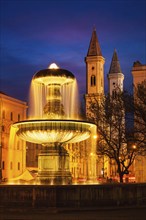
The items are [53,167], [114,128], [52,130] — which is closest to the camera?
[52,130]

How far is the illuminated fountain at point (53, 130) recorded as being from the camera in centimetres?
1919

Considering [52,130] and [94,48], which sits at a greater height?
[94,48]

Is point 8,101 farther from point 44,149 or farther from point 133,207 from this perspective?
point 133,207

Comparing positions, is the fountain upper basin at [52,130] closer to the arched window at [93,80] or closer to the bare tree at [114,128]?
the bare tree at [114,128]

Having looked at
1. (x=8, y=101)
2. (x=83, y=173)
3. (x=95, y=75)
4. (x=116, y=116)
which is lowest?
(x=83, y=173)

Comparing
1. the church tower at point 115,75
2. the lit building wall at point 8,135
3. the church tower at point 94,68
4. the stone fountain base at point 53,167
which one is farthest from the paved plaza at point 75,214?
the church tower at point 115,75

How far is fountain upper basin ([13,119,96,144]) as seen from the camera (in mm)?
19094

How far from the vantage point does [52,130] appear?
19.1 metres

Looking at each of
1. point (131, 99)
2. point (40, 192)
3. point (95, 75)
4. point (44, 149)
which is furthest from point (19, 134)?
point (95, 75)

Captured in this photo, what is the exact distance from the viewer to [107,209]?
15617 mm

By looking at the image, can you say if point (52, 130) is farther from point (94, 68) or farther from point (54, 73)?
point (94, 68)

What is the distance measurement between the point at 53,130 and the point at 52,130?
0.15 ft

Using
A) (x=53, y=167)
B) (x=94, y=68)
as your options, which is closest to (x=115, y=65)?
(x=94, y=68)

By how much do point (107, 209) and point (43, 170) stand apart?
501 centimetres
